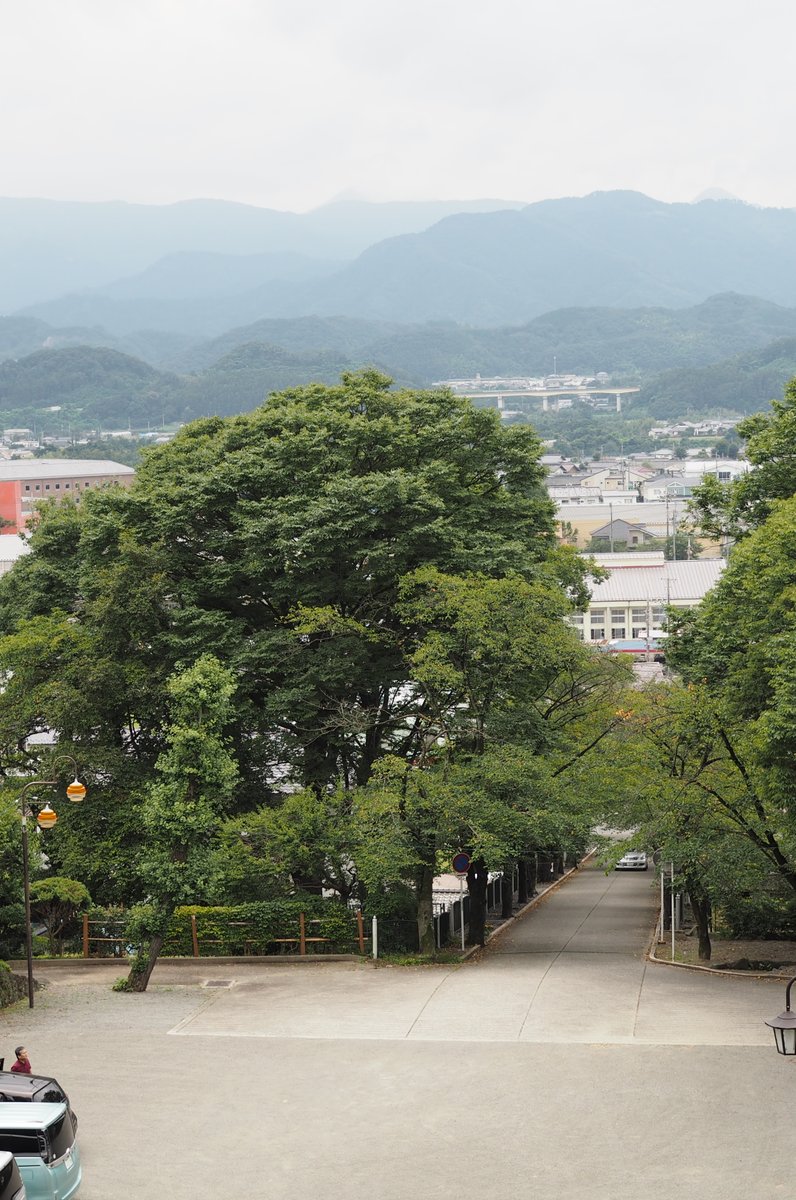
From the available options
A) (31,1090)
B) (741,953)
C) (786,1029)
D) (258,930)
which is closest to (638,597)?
(741,953)

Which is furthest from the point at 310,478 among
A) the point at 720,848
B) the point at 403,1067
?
the point at 403,1067

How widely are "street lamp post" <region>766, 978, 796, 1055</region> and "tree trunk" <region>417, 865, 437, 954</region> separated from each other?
11192 mm

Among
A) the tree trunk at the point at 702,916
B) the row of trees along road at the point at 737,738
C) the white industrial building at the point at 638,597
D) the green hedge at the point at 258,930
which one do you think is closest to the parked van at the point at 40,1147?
the row of trees along road at the point at 737,738

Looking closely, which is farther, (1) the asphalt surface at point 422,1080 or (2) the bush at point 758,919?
(2) the bush at point 758,919

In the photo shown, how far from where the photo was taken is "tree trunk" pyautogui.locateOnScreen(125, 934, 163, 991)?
22.9 metres

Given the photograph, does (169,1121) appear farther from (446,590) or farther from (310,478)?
(310,478)

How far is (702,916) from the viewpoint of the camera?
2567 cm

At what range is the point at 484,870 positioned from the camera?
26156 mm

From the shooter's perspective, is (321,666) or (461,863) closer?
(461,863)

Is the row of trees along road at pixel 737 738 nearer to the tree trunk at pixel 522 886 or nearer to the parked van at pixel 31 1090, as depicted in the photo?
the tree trunk at pixel 522 886

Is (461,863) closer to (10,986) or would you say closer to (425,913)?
(425,913)

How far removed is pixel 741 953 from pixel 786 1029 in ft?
38.7

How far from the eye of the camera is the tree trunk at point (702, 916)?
2530 centimetres

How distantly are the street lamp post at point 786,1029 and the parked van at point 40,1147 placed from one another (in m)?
7.15
